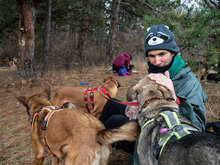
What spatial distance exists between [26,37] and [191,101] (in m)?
6.89

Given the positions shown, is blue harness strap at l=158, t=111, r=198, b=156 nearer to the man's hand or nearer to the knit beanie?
the man's hand

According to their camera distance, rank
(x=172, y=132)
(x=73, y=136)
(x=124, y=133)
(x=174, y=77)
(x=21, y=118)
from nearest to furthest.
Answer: (x=172, y=132) < (x=124, y=133) < (x=73, y=136) < (x=174, y=77) < (x=21, y=118)

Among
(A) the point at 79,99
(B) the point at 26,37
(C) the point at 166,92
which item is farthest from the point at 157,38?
(B) the point at 26,37

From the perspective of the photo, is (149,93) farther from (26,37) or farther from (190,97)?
(26,37)

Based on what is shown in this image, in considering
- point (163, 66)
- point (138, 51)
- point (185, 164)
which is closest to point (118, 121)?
point (163, 66)

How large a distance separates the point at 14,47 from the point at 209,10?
1603 centimetres

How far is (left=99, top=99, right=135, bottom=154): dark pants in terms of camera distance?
84.6 inches

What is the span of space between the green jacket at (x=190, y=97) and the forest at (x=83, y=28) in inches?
77.5

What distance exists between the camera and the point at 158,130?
1.23 meters

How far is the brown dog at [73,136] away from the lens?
164 cm

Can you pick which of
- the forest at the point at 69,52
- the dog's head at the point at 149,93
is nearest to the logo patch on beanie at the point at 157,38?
the dog's head at the point at 149,93

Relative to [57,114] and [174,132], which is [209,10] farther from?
[57,114]

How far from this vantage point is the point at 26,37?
20.7 feet

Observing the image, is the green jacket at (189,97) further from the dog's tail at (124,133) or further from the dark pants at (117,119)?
the dark pants at (117,119)
